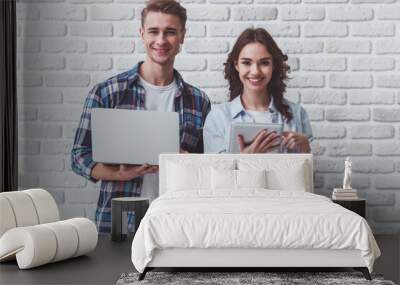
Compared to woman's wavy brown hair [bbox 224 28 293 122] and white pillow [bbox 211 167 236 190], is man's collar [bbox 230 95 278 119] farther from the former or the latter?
white pillow [bbox 211 167 236 190]

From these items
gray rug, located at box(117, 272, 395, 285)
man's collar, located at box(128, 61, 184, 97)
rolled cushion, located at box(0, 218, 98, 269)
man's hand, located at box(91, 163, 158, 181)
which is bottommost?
gray rug, located at box(117, 272, 395, 285)

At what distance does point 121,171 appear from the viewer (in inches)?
301

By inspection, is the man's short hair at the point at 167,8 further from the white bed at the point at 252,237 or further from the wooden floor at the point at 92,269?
the white bed at the point at 252,237

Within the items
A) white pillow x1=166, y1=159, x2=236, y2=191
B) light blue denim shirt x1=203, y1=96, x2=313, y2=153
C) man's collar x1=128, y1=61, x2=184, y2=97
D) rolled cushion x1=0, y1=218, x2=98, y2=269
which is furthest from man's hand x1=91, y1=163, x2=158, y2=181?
rolled cushion x1=0, y1=218, x2=98, y2=269

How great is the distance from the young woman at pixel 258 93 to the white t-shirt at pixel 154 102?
0.45 m

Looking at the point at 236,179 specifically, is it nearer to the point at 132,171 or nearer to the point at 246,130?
the point at 246,130

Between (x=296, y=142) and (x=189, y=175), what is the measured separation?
4.40 ft

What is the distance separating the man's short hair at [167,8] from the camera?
301 inches

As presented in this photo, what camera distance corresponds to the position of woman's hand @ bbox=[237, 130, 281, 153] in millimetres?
7566

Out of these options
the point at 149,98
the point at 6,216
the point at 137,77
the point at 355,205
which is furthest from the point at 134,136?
the point at 355,205

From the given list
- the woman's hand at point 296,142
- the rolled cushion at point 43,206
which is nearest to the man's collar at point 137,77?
the woman's hand at point 296,142

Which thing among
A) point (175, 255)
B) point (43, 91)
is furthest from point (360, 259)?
point (43, 91)

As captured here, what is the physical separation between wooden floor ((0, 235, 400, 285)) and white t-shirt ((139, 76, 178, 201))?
104 centimetres

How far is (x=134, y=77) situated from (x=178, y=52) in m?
0.54
